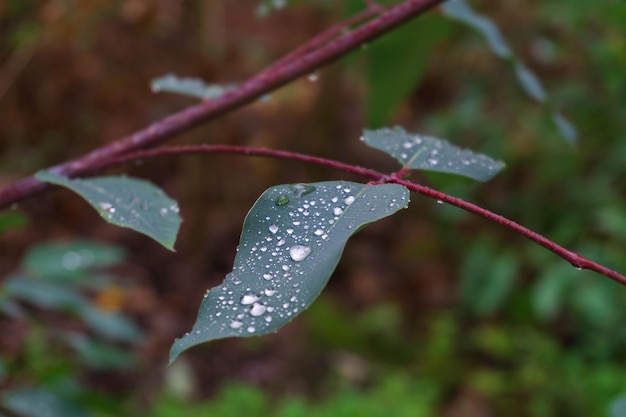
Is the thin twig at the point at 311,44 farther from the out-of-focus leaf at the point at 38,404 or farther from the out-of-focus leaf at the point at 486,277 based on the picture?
the out-of-focus leaf at the point at 486,277

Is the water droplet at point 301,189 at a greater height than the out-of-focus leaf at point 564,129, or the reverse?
the water droplet at point 301,189

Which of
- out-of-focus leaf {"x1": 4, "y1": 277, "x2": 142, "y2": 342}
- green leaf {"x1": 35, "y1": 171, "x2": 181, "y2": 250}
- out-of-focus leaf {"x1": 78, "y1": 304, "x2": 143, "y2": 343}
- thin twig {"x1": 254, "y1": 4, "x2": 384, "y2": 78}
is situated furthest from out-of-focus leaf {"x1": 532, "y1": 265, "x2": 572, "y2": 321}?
green leaf {"x1": 35, "y1": 171, "x2": 181, "y2": 250}

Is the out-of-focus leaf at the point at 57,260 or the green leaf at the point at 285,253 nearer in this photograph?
the green leaf at the point at 285,253

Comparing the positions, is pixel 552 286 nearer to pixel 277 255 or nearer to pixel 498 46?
pixel 498 46

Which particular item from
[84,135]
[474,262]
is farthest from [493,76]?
[84,135]

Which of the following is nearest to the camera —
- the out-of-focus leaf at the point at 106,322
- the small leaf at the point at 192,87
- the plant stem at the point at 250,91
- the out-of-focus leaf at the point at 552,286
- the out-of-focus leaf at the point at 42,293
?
the plant stem at the point at 250,91

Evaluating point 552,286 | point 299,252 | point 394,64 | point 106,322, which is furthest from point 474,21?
point 552,286

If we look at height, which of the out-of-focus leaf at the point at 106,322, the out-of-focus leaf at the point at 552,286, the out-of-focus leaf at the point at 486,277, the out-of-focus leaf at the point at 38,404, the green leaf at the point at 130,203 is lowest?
the out-of-focus leaf at the point at 486,277

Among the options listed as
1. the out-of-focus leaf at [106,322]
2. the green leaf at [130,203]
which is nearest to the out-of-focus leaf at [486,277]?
the out-of-focus leaf at [106,322]
